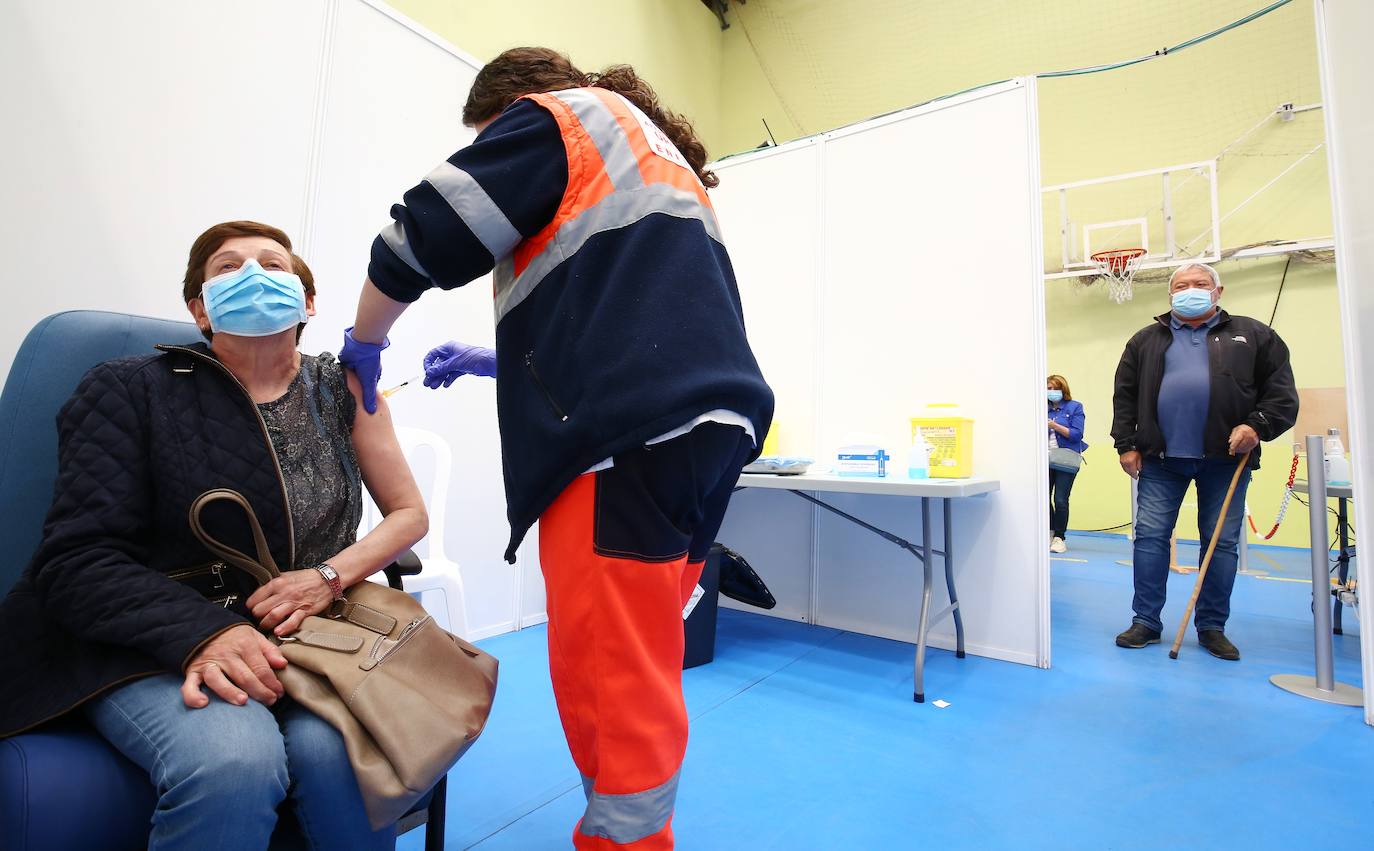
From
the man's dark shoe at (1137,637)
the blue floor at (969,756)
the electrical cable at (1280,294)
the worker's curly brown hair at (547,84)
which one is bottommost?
the blue floor at (969,756)

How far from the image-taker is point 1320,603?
2148mm

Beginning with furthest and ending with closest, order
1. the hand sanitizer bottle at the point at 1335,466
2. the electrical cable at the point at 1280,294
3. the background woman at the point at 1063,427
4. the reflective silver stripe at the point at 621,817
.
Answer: the electrical cable at the point at 1280,294 < the background woman at the point at 1063,427 < the hand sanitizer bottle at the point at 1335,466 < the reflective silver stripe at the point at 621,817

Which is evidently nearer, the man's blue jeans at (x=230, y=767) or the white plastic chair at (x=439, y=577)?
the man's blue jeans at (x=230, y=767)

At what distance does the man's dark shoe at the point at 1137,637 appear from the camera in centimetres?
271

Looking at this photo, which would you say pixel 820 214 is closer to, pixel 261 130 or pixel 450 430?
pixel 450 430

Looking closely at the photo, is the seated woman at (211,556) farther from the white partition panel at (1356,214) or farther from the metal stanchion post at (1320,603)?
the metal stanchion post at (1320,603)

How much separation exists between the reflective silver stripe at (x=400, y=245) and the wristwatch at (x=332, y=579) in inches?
18.3

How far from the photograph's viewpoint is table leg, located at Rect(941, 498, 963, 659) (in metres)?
2.43

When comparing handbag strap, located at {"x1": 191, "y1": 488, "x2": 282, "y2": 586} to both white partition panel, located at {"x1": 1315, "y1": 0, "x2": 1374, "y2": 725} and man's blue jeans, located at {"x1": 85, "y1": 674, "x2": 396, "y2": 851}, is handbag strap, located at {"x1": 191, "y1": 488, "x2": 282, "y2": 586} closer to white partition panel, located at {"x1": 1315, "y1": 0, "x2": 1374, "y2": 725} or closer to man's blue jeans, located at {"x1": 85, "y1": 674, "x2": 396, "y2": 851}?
man's blue jeans, located at {"x1": 85, "y1": 674, "x2": 396, "y2": 851}

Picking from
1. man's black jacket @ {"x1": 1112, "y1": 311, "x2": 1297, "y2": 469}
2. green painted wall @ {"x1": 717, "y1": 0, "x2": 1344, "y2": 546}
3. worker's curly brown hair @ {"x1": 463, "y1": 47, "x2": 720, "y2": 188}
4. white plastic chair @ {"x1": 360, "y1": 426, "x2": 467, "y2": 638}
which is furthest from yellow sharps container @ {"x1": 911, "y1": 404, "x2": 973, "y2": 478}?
green painted wall @ {"x1": 717, "y1": 0, "x2": 1344, "y2": 546}

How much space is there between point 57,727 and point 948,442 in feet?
8.18

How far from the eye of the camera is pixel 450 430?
247 cm

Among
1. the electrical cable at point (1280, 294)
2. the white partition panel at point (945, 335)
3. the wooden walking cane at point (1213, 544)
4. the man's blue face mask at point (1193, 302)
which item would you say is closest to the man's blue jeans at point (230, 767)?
the white partition panel at point (945, 335)

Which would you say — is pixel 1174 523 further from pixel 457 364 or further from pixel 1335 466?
pixel 457 364
